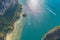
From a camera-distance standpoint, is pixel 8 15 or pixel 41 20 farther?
pixel 41 20

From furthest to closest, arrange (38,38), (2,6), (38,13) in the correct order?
(38,13) → (2,6) → (38,38)

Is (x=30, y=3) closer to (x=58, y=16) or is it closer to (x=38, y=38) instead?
(x=58, y=16)

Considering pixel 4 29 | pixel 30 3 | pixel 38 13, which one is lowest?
pixel 4 29

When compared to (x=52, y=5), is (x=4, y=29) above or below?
below

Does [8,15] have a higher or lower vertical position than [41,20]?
higher

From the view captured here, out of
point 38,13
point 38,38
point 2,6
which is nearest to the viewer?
point 38,38

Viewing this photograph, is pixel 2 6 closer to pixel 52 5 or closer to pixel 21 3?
pixel 21 3

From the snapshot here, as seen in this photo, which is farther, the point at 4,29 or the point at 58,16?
the point at 58,16

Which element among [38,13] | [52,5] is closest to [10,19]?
[38,13]
